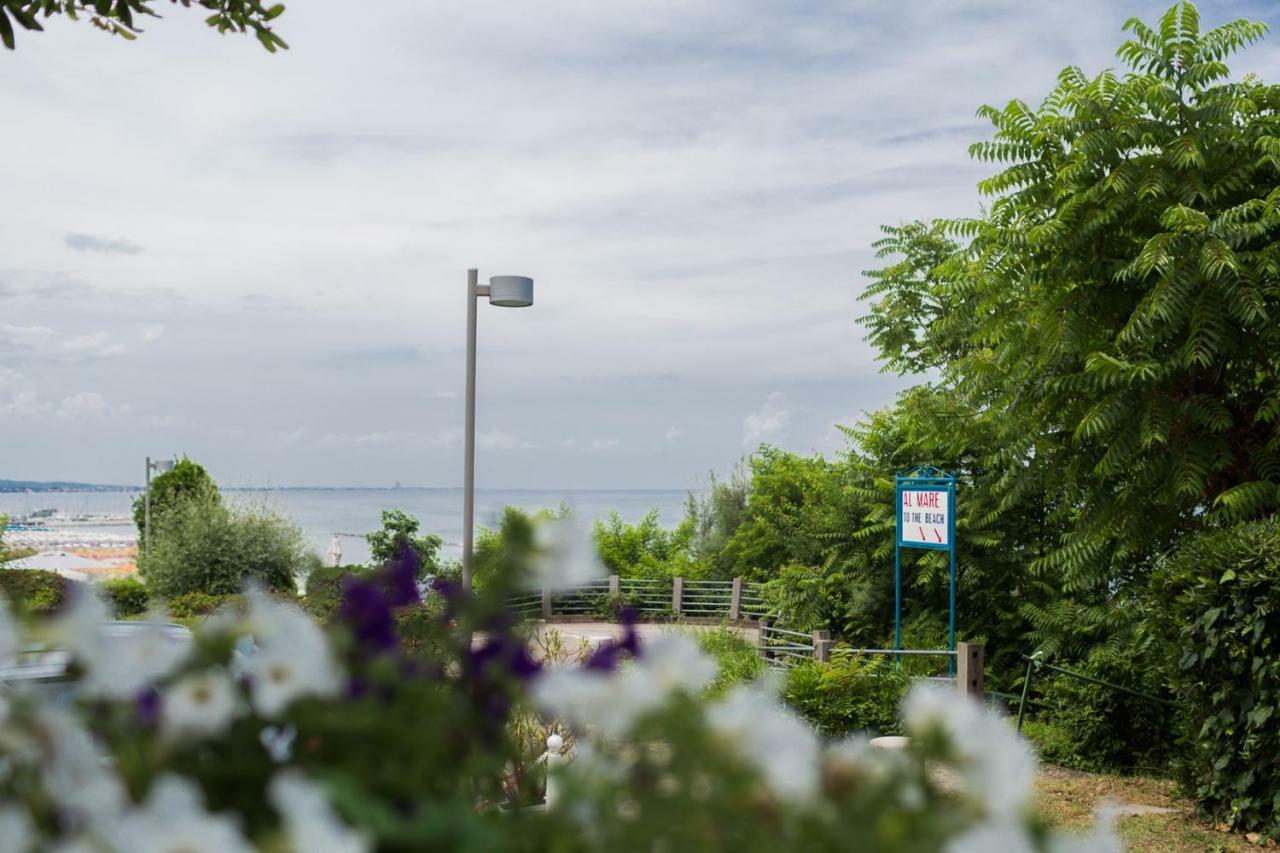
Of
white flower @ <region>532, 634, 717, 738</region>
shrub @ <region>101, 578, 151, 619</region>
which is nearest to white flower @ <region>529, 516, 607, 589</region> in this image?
white flower @ <region>532, 634, 717, 738</region>

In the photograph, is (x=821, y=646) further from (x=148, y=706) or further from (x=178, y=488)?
(x=178, y=488)

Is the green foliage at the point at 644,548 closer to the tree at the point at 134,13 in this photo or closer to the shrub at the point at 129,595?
the shrub at the point at 129,595

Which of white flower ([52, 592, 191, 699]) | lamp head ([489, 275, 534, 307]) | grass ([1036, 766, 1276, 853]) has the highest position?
lamp head ([489, 275, 534, 307])

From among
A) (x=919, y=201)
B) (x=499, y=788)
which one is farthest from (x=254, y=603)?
(x=919, y=201)

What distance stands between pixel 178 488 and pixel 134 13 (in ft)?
70.8

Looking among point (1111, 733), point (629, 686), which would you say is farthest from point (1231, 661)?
point (629, 686)

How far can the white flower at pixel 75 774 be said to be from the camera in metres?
0.78

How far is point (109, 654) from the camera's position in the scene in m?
0.92

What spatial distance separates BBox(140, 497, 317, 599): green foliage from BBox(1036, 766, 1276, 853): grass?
1550 centimetres

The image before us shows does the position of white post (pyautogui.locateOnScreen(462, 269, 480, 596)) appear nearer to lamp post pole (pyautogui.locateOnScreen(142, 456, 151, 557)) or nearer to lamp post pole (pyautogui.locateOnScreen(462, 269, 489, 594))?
lamp post pole (pyautogui.locateOnScreen(462, 269, 489, 594))

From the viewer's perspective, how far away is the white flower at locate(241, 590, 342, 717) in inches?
35.4

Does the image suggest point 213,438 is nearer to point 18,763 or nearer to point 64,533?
point 64,533

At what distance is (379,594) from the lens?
1127 mm

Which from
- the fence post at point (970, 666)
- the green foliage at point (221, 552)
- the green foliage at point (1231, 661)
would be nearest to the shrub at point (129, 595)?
the green foliage at point (221, 552)
